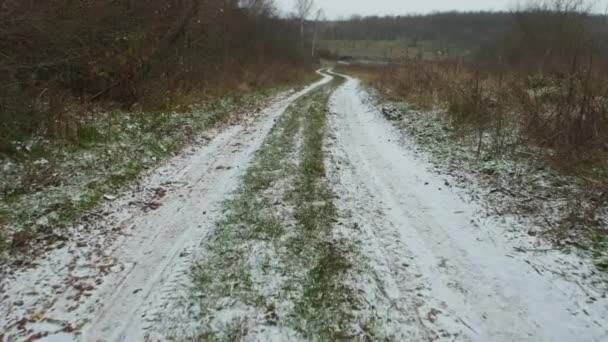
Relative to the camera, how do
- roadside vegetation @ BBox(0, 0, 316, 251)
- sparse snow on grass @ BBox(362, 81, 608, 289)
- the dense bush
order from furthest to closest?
the dense bush
roadside vegetation @ BBox(0, 0, 316, 251)
sparse snow on grass @ BBox(362, 81, 608, 289)

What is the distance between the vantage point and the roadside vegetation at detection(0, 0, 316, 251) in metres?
4.85

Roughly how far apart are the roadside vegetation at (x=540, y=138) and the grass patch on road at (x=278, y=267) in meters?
2.34

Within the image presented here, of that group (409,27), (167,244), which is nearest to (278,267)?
(167,244)

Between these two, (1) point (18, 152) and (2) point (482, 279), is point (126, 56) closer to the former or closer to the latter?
(1) point (18, 152)

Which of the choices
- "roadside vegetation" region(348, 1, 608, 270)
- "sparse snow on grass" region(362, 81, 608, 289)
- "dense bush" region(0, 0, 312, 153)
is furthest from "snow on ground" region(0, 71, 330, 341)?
"roadside vegetation" region(348, 1, 608, 270)

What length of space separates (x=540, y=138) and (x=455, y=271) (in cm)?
411

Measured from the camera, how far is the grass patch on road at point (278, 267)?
2740 millimetres

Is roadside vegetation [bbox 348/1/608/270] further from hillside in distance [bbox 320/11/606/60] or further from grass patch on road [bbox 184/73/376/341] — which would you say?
hillside in distance [bbox 320/11/606/60]

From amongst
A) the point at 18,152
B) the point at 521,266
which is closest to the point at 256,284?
the point at 521,266

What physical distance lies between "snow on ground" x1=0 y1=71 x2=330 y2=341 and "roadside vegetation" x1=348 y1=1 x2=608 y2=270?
12.5ft

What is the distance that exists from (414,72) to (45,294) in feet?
47.0

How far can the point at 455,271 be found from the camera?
11.2ft

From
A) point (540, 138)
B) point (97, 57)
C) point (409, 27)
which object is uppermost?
point (409, 27)

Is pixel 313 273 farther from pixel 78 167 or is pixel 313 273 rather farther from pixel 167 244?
pixel 78 167
